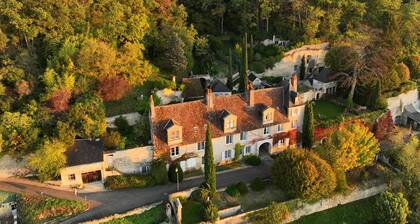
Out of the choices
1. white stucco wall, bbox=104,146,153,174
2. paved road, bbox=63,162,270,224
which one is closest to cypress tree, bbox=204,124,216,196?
paved road, bbox=63,162,270,224

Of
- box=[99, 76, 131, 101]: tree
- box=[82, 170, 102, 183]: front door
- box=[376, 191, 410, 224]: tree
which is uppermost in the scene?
box=[99, 76, 131, 101]: tree

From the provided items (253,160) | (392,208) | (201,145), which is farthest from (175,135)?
(392,208)

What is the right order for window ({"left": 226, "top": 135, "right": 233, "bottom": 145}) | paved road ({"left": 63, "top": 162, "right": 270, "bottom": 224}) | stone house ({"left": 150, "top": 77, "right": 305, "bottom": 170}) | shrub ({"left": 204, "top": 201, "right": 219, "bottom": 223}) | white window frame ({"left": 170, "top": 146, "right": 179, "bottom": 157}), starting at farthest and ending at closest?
1. window ({"left": 226, "top": 135, "right": 233, "bottom": 145})
2. white window frame ({"left": 170, "top": 146, "right": 179, "bottom": 157})
3. stone house ({"left": 150, "top": 77, "right": 305, "bottom": 170})
4. paved road ({"left": 63, "top": 162, "right": 270, "bottom": 224})
5. shrub ({"left": 204, "top": 201, "right": 219, "bottom": 223})

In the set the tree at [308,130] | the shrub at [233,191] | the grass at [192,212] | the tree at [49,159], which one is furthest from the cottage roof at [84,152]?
the tree at [308,130]

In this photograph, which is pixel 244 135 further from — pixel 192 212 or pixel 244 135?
pixel 192 212

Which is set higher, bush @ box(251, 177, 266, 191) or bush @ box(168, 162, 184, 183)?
bush @ box(168, 162, 184, 183)

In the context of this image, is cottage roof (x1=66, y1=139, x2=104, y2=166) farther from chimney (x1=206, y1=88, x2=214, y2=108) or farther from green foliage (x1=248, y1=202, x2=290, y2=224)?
green foliage (x1=248, y1=202, x2=290, y2=224)

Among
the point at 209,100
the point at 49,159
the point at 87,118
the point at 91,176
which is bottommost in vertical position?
the point at 91,176

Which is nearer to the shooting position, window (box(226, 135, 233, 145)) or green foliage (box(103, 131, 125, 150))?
green foliage (box(103, 131, 125, 150))
